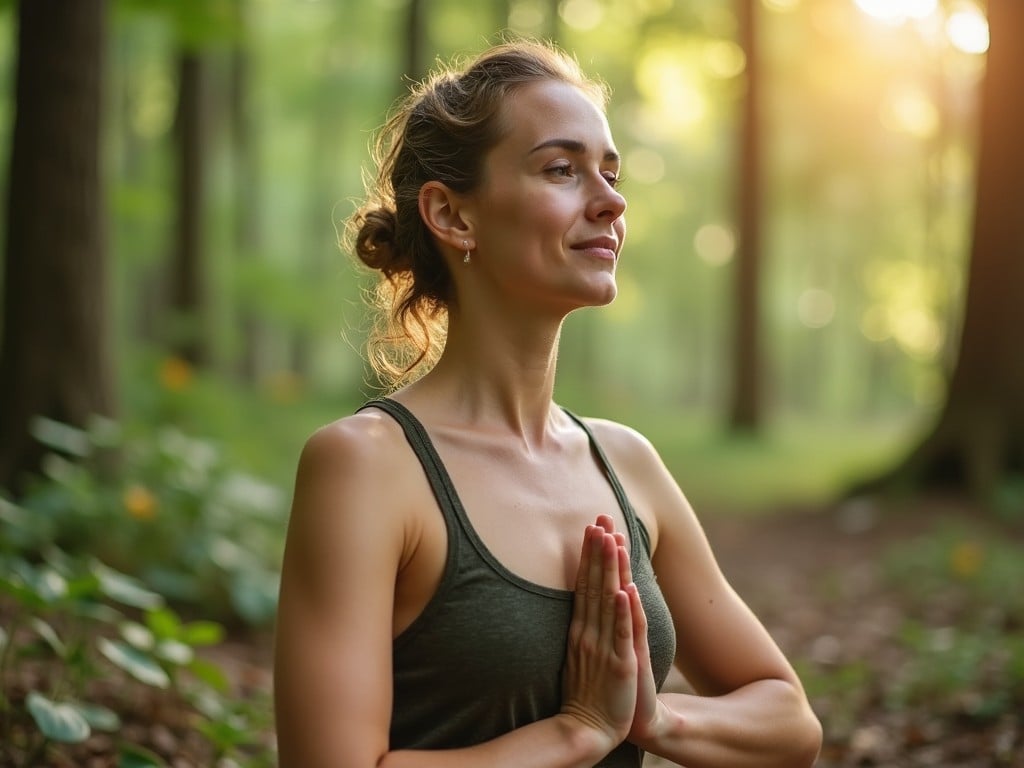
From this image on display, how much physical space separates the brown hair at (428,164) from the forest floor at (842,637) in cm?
197

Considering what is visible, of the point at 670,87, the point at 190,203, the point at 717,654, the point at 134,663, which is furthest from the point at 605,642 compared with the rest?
the point at 670,87

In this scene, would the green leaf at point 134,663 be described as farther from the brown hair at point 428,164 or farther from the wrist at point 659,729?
the wrist at point 659,729

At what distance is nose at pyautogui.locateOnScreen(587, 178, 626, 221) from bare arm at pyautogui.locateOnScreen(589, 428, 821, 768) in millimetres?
528

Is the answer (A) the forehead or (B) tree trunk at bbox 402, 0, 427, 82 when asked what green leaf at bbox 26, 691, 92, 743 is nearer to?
(A) the forehead

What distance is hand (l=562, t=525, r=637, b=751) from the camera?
2027 mm

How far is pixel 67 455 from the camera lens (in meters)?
6.42

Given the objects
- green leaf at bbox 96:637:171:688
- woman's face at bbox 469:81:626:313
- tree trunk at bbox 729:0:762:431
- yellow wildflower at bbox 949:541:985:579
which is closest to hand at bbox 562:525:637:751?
woman's face at bbox 469:81:626:313

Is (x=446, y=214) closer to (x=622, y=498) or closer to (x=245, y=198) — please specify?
(x=622, y=498)

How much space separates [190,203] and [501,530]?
479 inches

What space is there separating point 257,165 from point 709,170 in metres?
12.3

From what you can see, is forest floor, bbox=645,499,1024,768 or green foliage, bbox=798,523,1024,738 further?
green foliage, bbox=798,523,1024,738

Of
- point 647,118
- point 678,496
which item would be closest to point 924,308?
point 647,118

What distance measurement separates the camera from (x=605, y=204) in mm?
2225

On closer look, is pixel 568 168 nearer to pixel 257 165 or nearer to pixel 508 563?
pixel 508 563
